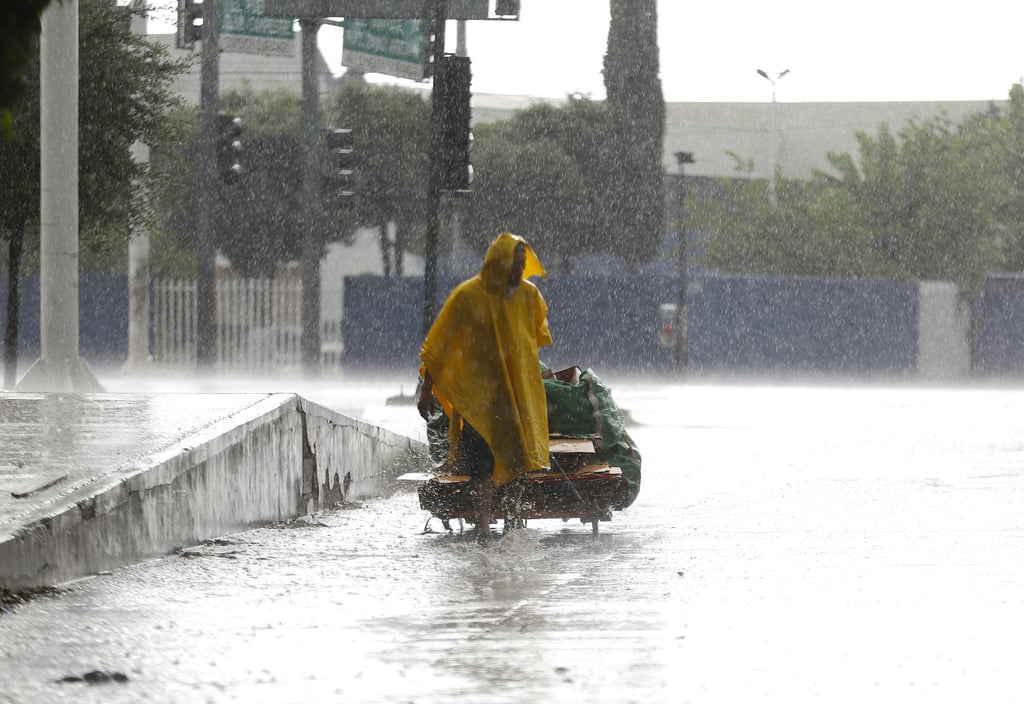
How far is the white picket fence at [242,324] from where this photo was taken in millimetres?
33781

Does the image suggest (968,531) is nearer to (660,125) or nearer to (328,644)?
(328,644)

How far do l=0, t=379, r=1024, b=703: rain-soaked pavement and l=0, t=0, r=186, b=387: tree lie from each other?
33.3 ft

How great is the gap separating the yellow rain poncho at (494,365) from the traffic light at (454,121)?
9075 mm

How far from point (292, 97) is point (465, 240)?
263 inches

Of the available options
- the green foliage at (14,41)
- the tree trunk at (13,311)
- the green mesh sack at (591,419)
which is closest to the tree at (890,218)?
the tree trunk at (13,311)

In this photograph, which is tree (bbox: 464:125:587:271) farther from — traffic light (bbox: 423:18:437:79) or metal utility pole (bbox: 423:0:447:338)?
metal utility pole (bbox: 423:0:447:338)

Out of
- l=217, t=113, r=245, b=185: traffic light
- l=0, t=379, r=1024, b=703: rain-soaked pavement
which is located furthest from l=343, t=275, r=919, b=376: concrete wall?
l=0, t=379, r=1024, b=703: rain-soaked pavement

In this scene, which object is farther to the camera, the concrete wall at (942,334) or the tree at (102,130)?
the concrete wall at (942,334)

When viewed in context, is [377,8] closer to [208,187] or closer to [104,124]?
[104,124]

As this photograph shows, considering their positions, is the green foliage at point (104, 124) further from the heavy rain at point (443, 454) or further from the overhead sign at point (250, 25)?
the overhead sign at point (250, 25)

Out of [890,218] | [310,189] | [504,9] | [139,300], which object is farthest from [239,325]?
[890,218]

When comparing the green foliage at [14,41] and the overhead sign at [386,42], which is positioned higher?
the overhead sign at [386,42]

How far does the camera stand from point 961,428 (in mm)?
21359

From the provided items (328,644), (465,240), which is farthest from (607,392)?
(465,240)
